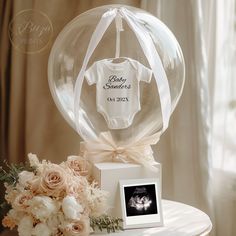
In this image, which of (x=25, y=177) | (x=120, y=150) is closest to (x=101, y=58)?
(x=120, y=150)

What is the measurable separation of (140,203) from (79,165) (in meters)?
0.20

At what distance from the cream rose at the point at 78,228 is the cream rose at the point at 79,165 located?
0.20 m

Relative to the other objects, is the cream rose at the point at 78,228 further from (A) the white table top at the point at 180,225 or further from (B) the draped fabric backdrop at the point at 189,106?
(B) the draped fabric backdrop at the point at 189,106

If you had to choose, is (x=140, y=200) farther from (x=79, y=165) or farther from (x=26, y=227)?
(x=26, y=227)

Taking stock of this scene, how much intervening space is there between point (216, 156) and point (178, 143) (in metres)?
→ 0.16

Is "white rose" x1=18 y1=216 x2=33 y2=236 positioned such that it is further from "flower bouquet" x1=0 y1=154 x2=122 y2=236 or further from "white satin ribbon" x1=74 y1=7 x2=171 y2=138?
"white satin ribbon" x1=74 y1=7 x2=171 y2=138

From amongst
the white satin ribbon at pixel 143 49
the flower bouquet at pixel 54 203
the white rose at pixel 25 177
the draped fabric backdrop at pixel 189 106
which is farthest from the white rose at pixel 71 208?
the draped fabric backdrop at pixel 189 106

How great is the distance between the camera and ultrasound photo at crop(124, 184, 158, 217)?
1.36 meters

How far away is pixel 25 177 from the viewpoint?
51.0 inches

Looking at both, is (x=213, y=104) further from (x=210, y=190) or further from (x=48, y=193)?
(x=48, y=193)

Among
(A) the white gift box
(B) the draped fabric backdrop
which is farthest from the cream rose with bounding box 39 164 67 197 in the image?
(B) the draped fabric backdrop

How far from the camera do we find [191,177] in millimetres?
1843

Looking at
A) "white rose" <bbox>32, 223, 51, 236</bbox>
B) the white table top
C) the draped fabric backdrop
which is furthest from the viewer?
the draped fabric backdrop

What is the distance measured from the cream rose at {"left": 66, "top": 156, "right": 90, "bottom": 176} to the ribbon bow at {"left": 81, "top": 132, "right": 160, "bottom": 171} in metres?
0.02
